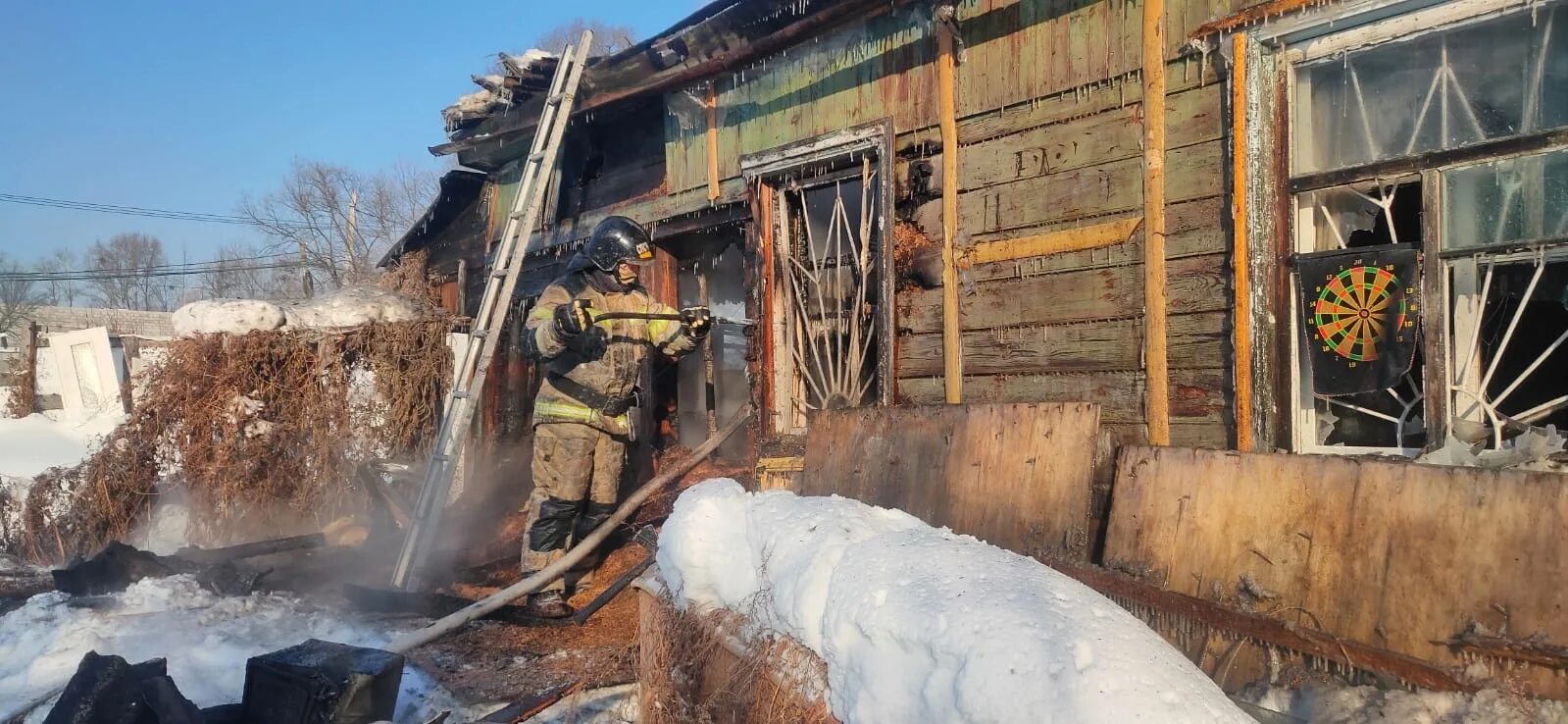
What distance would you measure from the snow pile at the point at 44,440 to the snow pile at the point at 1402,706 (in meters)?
9.44

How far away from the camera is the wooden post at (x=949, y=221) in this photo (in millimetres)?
5156

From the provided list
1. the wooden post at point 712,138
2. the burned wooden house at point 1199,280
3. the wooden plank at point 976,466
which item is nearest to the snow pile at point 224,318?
the wooden post at point 712,138

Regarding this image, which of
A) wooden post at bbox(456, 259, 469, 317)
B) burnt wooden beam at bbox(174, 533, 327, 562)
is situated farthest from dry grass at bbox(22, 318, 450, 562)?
wooden post at bbox(456, 259, 469, 317)

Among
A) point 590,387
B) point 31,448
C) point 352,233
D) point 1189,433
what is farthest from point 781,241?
point 352,233

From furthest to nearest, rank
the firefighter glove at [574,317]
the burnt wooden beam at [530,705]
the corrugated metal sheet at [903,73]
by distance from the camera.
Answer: the firefighter glove at [574,317]
the corrugated metal sheet at [903,73]
the burnt wooden beam at [530,705]

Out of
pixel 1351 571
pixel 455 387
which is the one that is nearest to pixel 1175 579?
pixel 1351 571

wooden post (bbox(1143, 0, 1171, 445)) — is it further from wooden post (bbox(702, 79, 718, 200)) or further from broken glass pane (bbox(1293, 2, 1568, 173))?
wooden post (bbox(702, 79, 718, 200))

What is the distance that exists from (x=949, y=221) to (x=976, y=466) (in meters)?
2.14

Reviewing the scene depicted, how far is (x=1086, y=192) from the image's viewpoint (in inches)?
179

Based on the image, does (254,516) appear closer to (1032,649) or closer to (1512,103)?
(1032,649)

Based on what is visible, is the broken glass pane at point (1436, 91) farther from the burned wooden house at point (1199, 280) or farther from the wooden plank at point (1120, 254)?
the wooden plank at point (1120, 254)

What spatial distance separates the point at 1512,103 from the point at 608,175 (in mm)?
6636

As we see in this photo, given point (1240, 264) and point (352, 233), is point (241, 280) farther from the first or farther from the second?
point (1240, 264)

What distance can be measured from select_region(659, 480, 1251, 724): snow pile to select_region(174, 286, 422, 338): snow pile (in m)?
6.12
